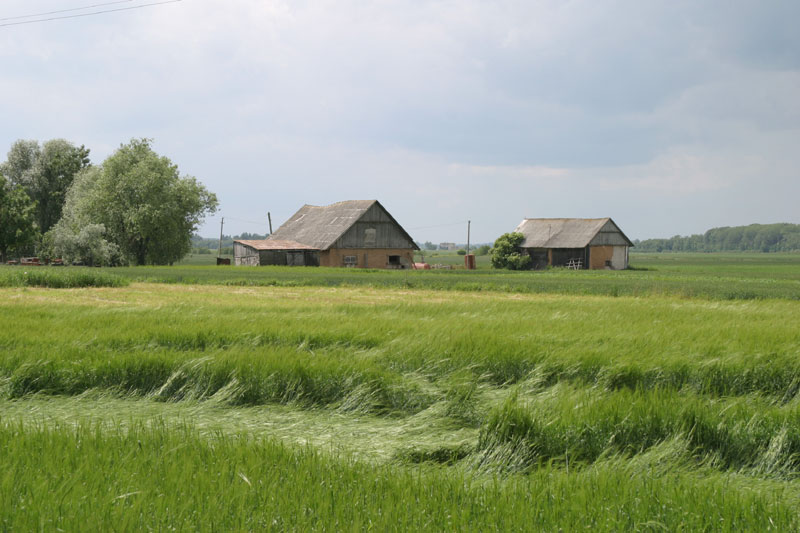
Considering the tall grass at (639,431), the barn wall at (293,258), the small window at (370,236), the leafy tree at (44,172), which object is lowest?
the tall grass at (639,431)

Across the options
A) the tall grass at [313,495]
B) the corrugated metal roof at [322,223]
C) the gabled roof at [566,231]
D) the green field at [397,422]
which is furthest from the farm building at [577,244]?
the tall grass at [313,495]

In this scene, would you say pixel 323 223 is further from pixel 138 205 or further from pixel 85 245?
pixel 85 245

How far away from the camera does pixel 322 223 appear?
2399 inches

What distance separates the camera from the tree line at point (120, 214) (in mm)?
52969

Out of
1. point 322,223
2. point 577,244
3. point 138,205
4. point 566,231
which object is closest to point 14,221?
point 138,205

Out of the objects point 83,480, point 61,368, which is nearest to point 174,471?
point 83,480

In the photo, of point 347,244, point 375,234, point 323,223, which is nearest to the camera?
point 347,244

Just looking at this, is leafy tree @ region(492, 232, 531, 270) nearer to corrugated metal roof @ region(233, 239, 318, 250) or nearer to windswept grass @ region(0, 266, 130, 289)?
corrugated metal roof @ region(233, 239, 318, 250)

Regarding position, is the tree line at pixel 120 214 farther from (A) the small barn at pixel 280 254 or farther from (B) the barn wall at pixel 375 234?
(B) the barn wall at pixel 375 234

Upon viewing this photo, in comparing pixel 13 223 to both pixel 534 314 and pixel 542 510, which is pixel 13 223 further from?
pixel 542 510

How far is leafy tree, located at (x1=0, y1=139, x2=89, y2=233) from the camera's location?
6644cm

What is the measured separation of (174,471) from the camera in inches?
171

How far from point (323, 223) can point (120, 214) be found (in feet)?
Result: 60.7

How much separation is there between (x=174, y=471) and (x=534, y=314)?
466 inches
